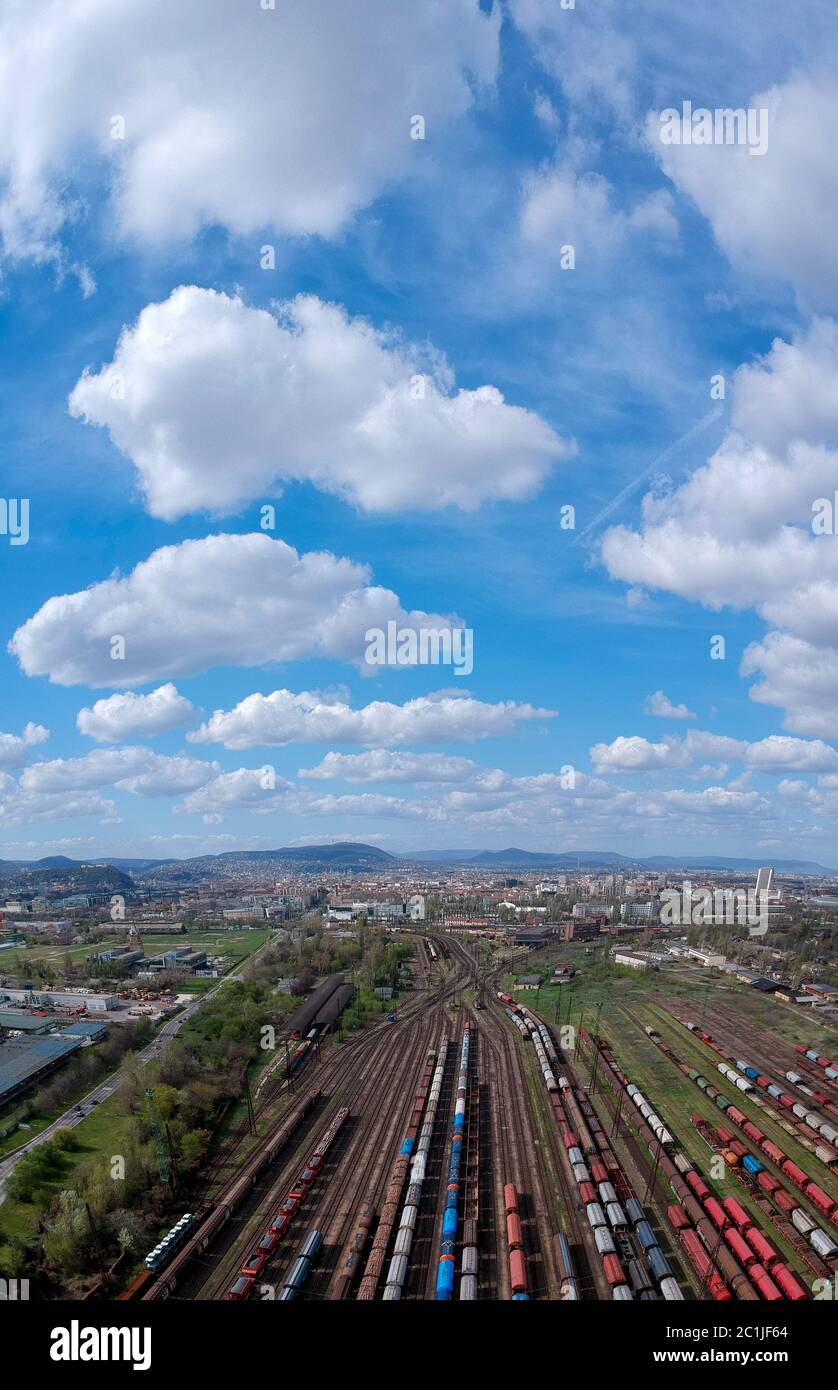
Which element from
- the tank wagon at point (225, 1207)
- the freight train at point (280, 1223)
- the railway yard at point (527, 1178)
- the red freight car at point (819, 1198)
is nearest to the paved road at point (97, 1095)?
the railway yard at point (527, 1178)

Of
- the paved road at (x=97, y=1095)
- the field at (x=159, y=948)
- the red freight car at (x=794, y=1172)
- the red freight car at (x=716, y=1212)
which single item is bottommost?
the field at (x=159, y=948)

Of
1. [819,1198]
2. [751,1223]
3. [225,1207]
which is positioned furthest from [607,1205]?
[225,1207]

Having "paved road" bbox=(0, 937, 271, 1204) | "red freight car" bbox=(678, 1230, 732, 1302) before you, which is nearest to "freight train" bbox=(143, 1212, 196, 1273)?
"paved road" bbox=(0, 937, 271, 1204)

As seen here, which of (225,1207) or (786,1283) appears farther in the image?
(225,1207)

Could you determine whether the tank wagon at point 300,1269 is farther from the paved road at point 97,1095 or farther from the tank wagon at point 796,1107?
the tank wagon at point 796,1107

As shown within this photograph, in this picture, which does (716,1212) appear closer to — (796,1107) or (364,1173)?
(796,1107)

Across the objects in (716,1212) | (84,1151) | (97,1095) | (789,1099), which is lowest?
(97,1095)
